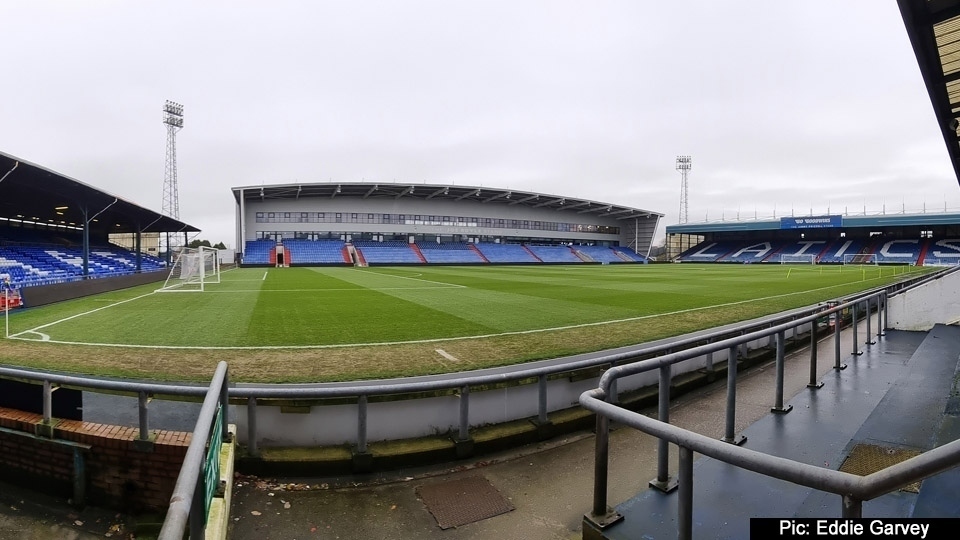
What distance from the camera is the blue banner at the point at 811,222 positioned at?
67688 millimetres

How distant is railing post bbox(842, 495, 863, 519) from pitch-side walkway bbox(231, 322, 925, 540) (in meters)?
1.47

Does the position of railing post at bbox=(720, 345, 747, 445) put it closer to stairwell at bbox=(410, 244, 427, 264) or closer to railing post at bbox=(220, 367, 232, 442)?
railing post at bbox=(220, 367, 232, 442)

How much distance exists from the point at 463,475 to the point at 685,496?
2.37 metres

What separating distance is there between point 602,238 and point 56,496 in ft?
271

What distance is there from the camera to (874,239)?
68.2m

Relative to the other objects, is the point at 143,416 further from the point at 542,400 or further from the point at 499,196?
the point at 499,196

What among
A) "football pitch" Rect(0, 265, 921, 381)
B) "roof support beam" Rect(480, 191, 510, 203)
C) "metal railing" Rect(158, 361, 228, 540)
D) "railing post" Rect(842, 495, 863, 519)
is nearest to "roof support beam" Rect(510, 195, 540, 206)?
"roof support beam" Rect(480, 191, 510, 203)

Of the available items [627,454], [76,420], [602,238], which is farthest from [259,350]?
[602,238]

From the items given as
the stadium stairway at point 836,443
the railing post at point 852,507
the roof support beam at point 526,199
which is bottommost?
the stadium stairway at point 836,443

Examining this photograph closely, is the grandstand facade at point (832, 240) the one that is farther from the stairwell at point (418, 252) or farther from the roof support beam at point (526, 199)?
the stairwell at point (418, 252)

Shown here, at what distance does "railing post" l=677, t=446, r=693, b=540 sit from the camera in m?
2.42

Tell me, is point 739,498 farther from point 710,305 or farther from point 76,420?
point 710,305

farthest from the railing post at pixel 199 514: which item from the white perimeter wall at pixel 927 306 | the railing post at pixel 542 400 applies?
the white perimeter wall at pixel 927 306

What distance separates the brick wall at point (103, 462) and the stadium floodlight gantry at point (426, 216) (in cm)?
5498
